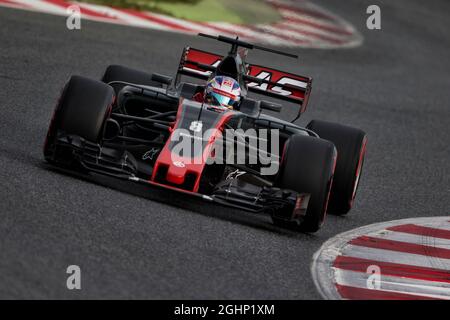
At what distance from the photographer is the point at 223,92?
30.3ft

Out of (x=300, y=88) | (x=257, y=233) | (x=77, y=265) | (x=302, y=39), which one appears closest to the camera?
(x=77, y=265)

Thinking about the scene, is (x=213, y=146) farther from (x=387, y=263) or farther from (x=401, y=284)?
(x=401, y=284)

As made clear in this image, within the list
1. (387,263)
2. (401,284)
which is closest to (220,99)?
(387,263)

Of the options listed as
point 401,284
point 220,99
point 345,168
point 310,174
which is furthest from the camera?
point 220,99

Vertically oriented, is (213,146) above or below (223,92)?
below

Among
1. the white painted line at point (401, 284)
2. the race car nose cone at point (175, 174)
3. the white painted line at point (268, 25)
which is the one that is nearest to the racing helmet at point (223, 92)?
the race car nose cone at point (175, 174)

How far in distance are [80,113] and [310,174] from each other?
172 cm

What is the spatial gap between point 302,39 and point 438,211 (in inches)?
362

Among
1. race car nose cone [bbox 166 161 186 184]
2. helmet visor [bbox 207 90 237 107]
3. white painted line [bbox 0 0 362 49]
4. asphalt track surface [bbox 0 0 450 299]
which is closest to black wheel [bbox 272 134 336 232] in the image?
asphalt track surface [bbox 0 0 450 299]

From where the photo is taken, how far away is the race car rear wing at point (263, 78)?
970 cm

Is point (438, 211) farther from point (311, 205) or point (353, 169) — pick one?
point (311, 205)

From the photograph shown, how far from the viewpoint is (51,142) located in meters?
8.19
